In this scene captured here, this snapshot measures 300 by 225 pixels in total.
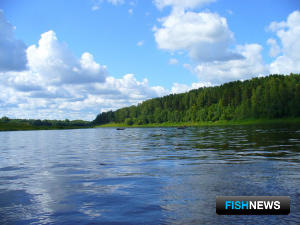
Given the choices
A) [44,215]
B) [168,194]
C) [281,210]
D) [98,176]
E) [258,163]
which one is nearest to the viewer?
[281,210]

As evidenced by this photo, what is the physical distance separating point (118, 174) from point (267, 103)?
186m

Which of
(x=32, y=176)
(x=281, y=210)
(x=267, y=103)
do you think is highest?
(x=267, y=103)

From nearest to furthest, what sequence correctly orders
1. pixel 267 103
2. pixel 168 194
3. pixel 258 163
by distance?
pixel 168 194 → pixel 258 163 → pixel 267 103

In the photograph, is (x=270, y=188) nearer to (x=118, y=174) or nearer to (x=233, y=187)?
(x=233, y=187)

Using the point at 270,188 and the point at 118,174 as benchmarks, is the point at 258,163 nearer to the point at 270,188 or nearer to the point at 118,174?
the point at 270,188

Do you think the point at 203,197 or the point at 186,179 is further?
the point at 186,179

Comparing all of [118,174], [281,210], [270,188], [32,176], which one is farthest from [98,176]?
[281,210]

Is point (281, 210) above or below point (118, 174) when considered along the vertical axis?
above

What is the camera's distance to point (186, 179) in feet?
59.1

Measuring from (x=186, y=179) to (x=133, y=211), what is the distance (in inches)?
267

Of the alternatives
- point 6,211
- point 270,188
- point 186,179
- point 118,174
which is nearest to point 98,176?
point 118,174

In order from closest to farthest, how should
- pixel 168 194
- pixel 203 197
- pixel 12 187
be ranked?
1. pixel 203 197
2. pixel 168 194
3. pixel 12 187

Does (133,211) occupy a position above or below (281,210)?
below

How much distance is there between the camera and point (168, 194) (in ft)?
47.6
